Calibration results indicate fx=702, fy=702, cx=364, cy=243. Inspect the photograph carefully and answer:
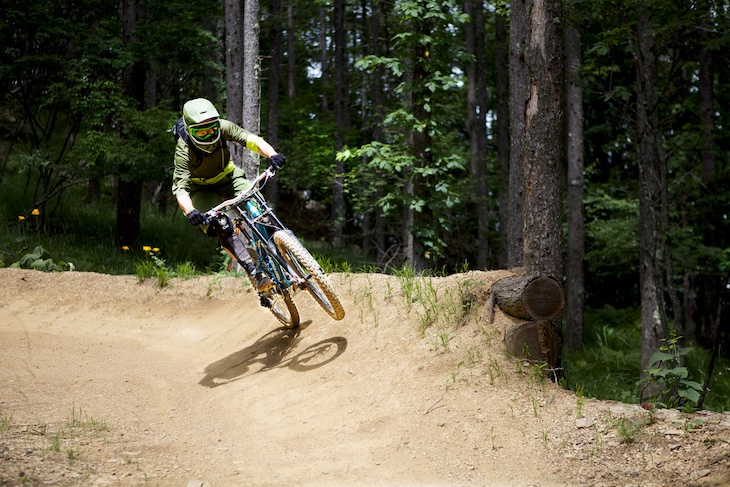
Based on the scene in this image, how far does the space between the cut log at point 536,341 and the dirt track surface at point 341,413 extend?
164 mm

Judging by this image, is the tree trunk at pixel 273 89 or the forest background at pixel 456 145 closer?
the forest background at pixel 456 145

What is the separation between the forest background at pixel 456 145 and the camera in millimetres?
9031

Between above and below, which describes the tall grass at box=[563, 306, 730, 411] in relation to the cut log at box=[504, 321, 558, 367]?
below

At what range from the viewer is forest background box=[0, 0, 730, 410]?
9.03 meters

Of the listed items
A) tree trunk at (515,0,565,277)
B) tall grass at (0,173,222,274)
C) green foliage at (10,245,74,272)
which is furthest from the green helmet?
tall grass at (0,173,222,274)

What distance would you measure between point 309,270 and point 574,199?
426 inches

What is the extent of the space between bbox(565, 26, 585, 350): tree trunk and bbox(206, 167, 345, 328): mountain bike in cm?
961

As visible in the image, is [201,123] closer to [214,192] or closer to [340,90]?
[214,192]

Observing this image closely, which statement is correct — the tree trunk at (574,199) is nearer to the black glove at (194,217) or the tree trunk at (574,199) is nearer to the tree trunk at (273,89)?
the tree trunk at (273,89)

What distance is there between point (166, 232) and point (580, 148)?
36.3ft

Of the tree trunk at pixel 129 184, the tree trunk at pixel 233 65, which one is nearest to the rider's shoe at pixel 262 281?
the tree trunk at pixel 233 65

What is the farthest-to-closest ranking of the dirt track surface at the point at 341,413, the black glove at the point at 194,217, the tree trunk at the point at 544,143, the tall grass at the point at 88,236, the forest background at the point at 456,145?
the tall grass at the point at 88,236 < the forest background at the point at 456,145 < the black glove at the point at 194,217 < the tree trunk at the point at 544,143 < the dirt track surface at the point at 341,413

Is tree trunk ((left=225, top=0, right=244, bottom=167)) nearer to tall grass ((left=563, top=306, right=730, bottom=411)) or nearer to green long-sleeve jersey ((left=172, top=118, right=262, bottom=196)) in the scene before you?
green long-sleeve jersey ((left=172, top=118, right=262, bottom=196))

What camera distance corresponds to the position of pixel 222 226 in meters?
7.84
